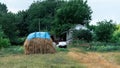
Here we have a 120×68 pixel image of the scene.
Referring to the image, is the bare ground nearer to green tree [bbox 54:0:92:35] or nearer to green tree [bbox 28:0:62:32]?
green tree [bbox 54:0:92:35]

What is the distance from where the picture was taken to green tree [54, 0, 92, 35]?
239 ft

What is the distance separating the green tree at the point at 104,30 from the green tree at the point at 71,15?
12694 mm

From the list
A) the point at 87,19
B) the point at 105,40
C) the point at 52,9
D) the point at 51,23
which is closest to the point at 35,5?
the point at 52,9

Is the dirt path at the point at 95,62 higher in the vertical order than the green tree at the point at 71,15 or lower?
lower

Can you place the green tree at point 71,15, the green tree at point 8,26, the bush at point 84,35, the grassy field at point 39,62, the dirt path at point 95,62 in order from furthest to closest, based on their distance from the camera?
the green tree at point 71,15 → the green tree at point 8,26 → the bush at point 84,35 → the dirt path at point 95,62 → the grassy field at point 39,62

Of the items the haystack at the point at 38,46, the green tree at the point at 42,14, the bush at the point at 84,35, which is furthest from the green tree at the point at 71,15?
the haystack at the point at 38,46

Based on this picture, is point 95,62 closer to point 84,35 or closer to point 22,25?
point 84,35

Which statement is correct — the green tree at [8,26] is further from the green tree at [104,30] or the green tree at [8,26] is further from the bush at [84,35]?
the green tree at [104,30]

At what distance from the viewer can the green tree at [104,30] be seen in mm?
58594

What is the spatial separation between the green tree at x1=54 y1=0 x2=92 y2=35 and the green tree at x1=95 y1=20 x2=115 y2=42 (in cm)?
1269

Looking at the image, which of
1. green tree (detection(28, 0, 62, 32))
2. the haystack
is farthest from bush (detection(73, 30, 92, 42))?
the haystack

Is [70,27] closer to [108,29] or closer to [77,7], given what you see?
[77,7]

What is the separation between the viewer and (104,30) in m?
58.5

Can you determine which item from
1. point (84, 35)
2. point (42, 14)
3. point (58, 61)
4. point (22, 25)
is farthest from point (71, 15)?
point (58, 61)
